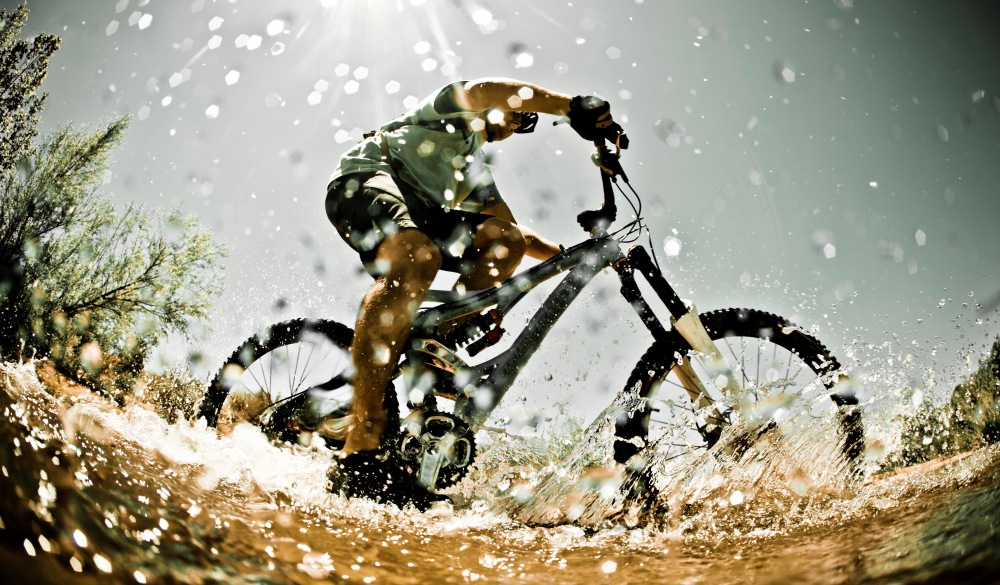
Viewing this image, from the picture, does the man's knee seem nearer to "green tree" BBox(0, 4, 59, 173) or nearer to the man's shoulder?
the man's shoulder

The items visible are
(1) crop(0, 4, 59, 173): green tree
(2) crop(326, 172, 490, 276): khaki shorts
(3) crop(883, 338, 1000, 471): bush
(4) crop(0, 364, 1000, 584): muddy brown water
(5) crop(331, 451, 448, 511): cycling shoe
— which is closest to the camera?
(4) crop(0, 364, 1000, 584): muddy brown water

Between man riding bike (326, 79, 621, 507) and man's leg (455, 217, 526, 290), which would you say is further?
man's leg (455, 217, 526, 290)

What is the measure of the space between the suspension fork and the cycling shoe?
1.15m

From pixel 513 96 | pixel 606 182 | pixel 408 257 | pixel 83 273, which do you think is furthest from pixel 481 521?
pixel 83 273

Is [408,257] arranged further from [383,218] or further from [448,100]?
[448,100]

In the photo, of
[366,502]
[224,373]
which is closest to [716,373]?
[366,502]

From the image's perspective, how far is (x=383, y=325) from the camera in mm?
1631

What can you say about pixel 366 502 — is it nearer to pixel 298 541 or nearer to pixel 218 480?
pixel 218 480

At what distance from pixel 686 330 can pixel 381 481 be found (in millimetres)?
1394

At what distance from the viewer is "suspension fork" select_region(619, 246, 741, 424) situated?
6.07ft

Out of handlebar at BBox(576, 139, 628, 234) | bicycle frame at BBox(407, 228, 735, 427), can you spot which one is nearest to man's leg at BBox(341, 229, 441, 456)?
bicycle frame at BBox(407, 228, 735, 427)

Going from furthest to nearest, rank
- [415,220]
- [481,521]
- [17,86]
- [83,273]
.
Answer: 1. [83,273]
2. [17,86]
3. [415,220]
4. [481,521]

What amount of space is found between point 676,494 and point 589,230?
117 cm

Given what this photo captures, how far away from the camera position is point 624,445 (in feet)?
6.01
